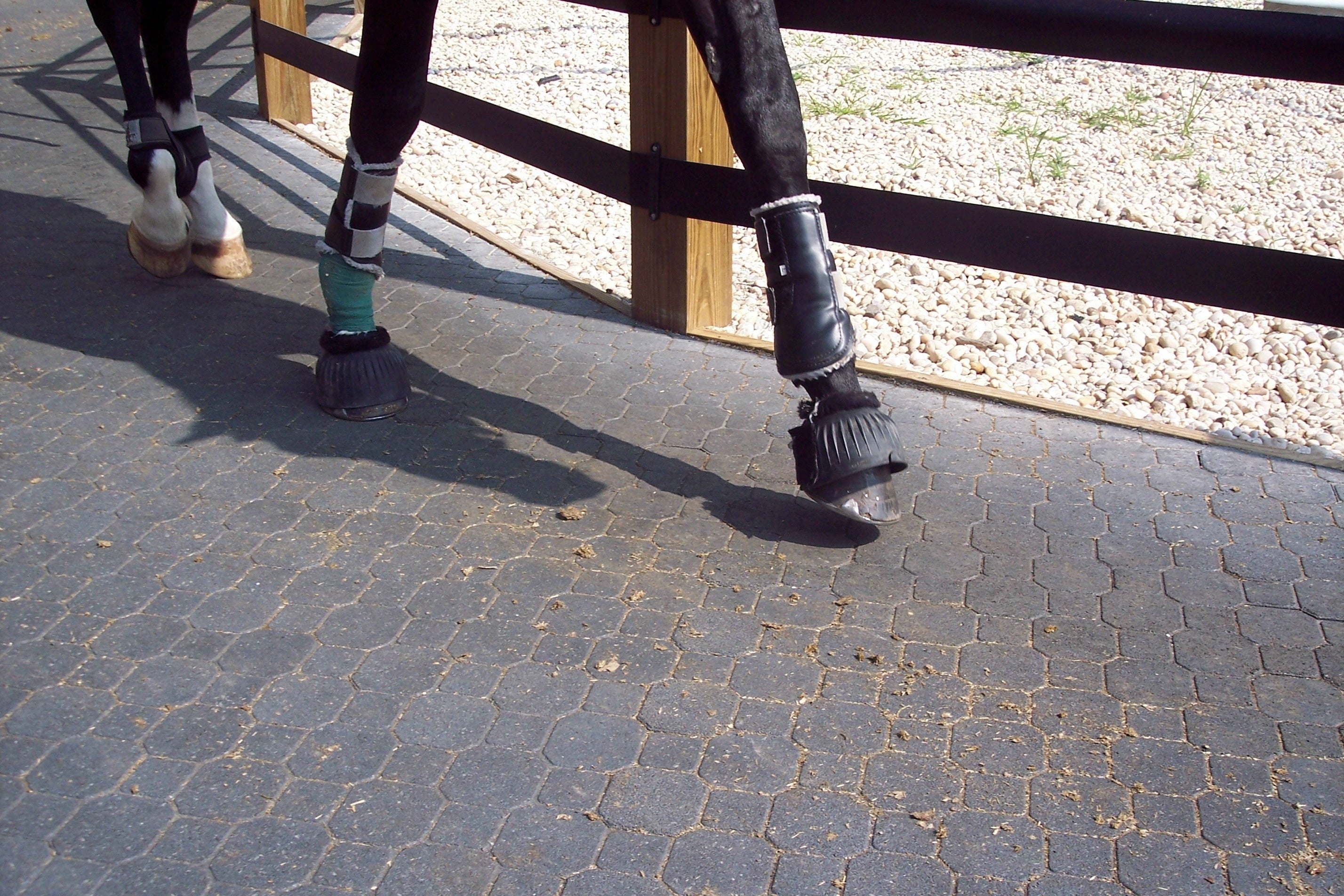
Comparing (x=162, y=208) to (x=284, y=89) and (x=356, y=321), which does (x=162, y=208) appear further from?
(x=284, y=89)

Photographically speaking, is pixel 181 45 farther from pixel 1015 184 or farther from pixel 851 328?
pixel 1015 184

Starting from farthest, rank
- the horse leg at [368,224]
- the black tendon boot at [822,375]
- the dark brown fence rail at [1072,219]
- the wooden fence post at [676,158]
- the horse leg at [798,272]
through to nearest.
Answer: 1. the wooden fence post at [676,158]
2. the horse leg at [368,224]
3. the dark brown fence rail at [1072,219]
4. the black tendon boot at [822,375]
5. the horse leg at [798,272]

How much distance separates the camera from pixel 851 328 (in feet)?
9.73

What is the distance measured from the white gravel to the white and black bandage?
56.6 inches

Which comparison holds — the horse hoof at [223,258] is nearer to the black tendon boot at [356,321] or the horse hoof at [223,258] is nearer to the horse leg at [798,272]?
the black tendon boot at [356,321]

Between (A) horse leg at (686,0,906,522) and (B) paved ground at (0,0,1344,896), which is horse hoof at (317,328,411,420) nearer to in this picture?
(B) paved ground at (0,0,1344,896)

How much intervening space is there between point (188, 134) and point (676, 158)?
184 cm

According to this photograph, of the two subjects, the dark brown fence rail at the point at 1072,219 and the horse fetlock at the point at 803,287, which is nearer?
the horse fetlock at the point at 803,287

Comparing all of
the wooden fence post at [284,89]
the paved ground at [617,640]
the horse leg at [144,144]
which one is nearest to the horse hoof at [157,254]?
the horse leg at [144,144]

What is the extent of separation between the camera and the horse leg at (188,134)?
14.3 feet

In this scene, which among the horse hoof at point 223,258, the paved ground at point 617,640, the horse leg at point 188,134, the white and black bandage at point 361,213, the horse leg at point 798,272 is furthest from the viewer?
the horse hoof at point 223,258

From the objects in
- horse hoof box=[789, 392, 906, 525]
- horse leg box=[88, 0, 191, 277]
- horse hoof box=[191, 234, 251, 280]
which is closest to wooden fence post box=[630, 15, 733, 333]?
horse hoof box=[789, 392, 906, 525]

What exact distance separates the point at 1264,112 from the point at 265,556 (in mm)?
6459

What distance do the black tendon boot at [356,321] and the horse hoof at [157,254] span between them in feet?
3.79
